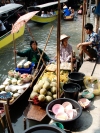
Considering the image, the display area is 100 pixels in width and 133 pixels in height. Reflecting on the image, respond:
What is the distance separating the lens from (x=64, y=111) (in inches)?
149

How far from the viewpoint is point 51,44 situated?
12.6 meters

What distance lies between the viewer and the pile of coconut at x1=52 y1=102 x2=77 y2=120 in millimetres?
3634

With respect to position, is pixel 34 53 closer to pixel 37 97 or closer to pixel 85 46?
pixel 85 46

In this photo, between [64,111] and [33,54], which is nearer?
[64,111]

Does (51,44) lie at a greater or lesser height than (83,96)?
lesser

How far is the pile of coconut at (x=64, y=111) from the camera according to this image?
3.63 m

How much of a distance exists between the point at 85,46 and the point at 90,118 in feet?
10.3

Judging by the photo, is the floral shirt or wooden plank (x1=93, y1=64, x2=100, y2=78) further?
the floral shirt

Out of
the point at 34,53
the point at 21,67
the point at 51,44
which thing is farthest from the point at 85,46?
the point at 51,44

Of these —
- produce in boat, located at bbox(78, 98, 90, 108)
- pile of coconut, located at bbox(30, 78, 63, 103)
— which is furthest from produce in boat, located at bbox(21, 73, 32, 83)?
produce in boat, located at bbox(78, 98, 90, 108)

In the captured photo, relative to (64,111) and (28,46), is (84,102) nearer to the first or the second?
(64,111)

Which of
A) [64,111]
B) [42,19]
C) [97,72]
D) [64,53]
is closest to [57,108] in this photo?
[64,111]

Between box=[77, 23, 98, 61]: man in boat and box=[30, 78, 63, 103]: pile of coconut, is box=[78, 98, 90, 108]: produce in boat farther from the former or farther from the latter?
box=[77, 23, 98, 61]: man in boat

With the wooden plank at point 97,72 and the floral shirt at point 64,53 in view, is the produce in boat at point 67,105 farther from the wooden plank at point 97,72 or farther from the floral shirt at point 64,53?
the floral shirt at point 64,53
